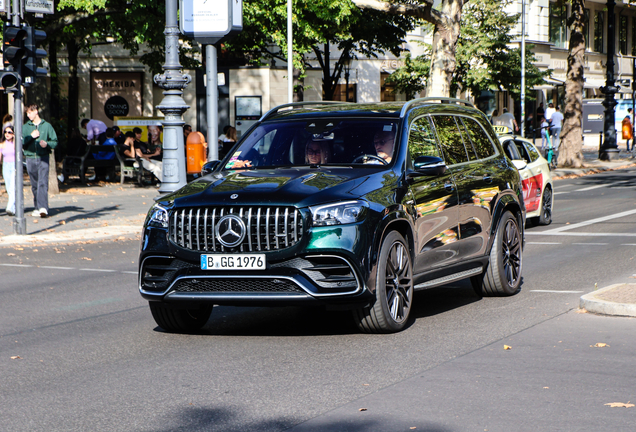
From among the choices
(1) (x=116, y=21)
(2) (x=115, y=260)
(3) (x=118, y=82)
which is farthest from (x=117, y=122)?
(2) (x=115, y=260)

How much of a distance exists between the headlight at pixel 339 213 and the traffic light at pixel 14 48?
31.7 ft

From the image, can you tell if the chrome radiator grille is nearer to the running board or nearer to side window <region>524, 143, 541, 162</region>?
the running board

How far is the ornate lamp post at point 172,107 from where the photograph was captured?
51.8ft

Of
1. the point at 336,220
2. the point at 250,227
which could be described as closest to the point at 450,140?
the point at 336,220

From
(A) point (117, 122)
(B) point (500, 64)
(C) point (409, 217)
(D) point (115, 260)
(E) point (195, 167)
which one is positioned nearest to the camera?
(C) point (409, 217)

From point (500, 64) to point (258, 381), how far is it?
4128 centimetres

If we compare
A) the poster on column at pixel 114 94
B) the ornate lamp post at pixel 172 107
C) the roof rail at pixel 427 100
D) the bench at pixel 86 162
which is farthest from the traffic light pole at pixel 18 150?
the poster on column at pixel 114 94

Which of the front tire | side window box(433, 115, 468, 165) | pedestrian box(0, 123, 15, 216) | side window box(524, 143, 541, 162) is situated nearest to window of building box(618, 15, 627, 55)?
side window box(524, 143, 541, 162)

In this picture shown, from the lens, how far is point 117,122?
32.4 metres

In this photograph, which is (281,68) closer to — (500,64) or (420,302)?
(500,64)

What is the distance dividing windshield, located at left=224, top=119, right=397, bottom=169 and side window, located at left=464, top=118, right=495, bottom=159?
4.65 feet

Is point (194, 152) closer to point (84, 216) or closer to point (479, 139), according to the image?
point (84, 216)

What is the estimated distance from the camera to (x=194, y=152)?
2439 centimetres

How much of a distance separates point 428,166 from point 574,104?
27128mm
